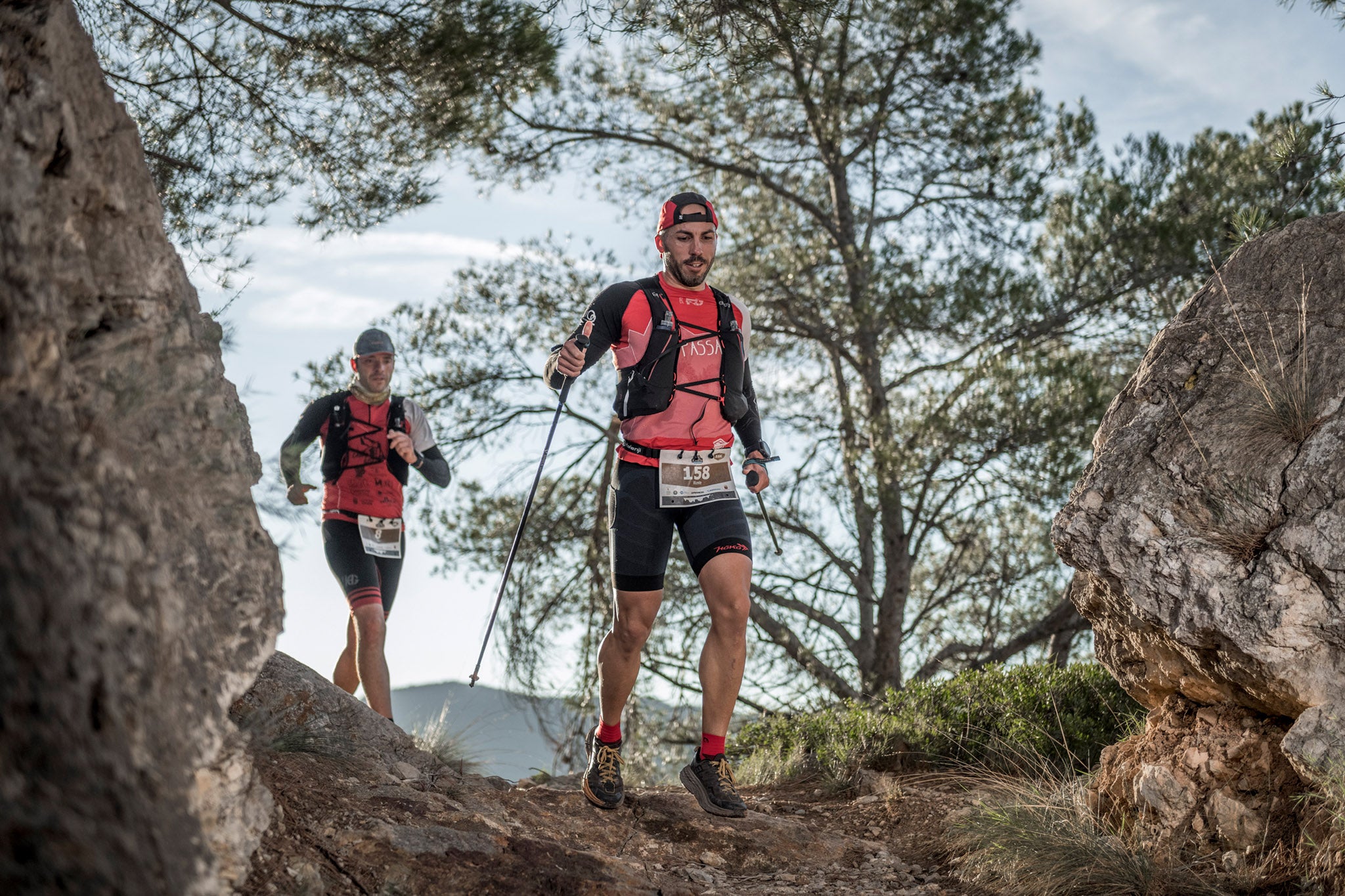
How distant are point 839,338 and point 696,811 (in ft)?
21.9

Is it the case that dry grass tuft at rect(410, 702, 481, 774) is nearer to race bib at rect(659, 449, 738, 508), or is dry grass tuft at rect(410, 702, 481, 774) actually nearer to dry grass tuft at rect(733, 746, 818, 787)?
dry grass tuft at rect(733, 746, 818, 787)

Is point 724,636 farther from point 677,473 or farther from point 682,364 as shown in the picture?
point 682,364

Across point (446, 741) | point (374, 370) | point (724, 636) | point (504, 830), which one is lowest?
point (504, 830)

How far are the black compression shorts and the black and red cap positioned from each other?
260 cm

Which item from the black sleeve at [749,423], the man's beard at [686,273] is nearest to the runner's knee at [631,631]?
the black sleeve at [749,423]

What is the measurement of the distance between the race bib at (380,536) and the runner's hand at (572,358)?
196 centimetres

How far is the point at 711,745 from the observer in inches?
170

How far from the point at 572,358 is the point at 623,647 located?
1253mm

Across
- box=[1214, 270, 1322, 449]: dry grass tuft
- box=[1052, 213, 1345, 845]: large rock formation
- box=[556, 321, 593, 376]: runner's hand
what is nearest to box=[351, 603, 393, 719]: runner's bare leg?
box=[556, 321, 593, 376]: runner's hand

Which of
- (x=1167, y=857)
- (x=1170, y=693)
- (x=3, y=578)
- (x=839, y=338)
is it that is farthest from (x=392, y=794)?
(x=839, y=338)

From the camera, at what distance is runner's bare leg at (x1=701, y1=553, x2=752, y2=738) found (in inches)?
163

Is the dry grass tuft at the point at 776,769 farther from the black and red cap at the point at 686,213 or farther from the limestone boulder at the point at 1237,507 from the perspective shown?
the black and red cap at the point at 686,213

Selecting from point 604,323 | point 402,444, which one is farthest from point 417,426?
point 604,323

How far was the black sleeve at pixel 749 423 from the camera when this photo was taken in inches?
187
